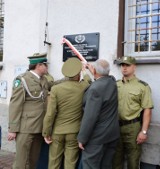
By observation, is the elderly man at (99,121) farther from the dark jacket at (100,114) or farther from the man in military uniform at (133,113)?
the man in military uniform at (133,113)

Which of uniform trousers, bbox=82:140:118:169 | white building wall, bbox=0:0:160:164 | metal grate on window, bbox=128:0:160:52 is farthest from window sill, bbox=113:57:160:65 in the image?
uniform trousers, bbox=82:140:118:169

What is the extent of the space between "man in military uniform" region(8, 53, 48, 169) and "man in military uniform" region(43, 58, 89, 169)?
262mm

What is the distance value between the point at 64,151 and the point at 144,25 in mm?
2320

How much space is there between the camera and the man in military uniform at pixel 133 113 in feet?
13.3

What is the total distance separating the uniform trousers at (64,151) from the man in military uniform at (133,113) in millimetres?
724

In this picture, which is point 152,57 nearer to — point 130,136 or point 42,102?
point 130,136

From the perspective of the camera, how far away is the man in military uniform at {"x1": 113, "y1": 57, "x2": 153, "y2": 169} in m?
4.05

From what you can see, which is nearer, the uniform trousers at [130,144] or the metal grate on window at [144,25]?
the uniform trousers at [130,144]

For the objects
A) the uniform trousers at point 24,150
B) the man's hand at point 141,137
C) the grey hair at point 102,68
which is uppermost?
the grey hair at point 102,68

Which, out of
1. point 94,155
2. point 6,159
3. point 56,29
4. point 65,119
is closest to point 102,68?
point 65,119

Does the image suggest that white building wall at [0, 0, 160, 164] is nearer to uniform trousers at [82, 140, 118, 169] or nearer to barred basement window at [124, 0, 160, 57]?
barred basement window at [124, 0, 160, 57]

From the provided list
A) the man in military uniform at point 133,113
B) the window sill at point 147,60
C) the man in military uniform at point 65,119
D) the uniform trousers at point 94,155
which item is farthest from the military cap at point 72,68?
the window sill at point 147,60

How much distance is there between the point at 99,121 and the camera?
3.53m

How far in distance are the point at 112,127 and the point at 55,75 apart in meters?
2.20
